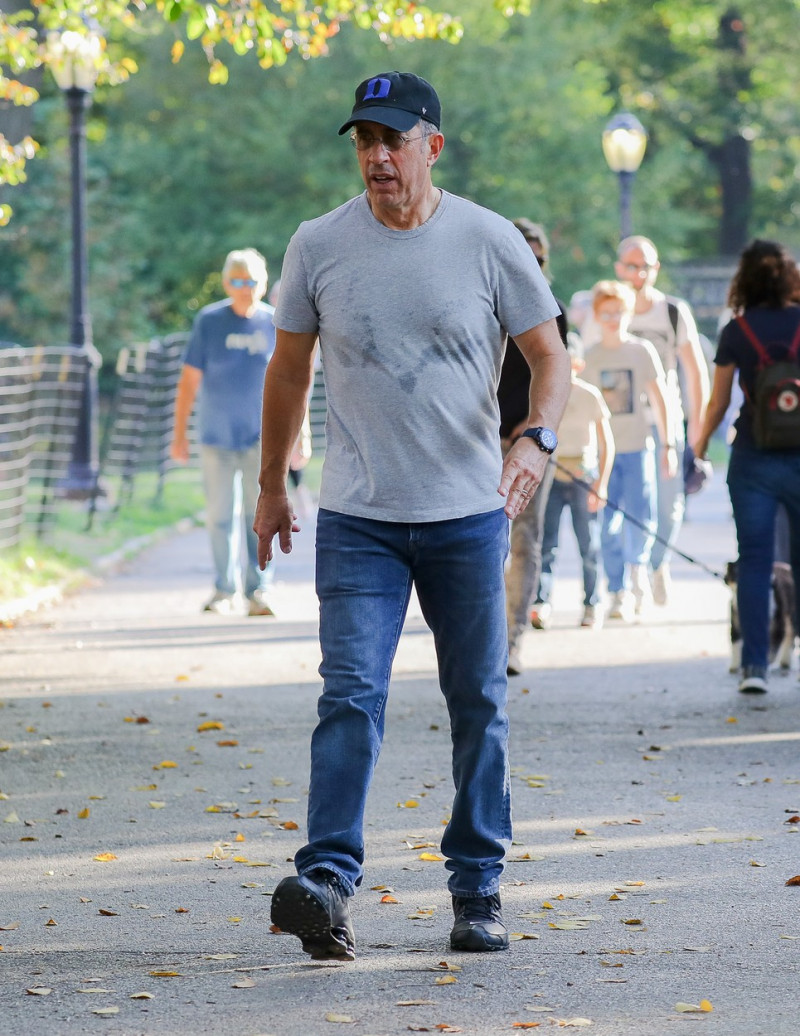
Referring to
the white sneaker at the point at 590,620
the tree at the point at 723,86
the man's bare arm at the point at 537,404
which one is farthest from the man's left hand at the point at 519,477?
the tree at the point at 723,86

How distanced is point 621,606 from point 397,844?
6.03 meters

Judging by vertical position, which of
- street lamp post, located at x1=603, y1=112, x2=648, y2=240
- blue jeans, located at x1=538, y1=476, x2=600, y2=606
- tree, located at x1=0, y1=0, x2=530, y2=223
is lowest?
blue jeans, located at x1=538, y1=476, x2=600, y2=606

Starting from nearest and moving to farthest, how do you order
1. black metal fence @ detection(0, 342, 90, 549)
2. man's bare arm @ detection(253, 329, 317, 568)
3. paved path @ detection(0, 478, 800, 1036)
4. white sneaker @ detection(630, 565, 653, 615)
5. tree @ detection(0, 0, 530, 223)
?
paved path @ detection(0, 478, 800, 1036)
man's bare arm @ detection(253, 329, 317, 568)
tree @ detection(0, 0, 530, 223)
white sneaker @ detection(630, 565, 653, 615)
black metal fence @ detection(0, 342, 90, 549)

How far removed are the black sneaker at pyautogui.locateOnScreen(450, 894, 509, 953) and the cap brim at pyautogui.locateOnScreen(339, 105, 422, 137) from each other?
73.9 inches

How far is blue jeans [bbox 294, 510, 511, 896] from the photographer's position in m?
4.82

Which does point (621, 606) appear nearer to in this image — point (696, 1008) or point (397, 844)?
point (397, 844)

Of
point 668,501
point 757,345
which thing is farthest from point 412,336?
point 668,501

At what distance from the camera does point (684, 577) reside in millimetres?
14203

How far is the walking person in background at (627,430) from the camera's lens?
11625mm

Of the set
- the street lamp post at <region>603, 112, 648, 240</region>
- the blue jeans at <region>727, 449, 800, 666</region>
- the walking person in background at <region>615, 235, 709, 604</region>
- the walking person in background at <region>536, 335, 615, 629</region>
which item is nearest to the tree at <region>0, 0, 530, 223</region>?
the walking person in background at <region>615, 235, 709, 604</region>

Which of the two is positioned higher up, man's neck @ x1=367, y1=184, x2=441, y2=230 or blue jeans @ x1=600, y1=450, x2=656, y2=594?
man's neck @ x1=367, y1=184, x2=441, y2=230

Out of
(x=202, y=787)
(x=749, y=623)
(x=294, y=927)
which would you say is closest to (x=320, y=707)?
(x=294, y=927)

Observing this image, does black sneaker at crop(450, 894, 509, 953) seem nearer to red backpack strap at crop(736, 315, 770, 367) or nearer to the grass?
red backpack strap at crop(736, 315, 770, 367)

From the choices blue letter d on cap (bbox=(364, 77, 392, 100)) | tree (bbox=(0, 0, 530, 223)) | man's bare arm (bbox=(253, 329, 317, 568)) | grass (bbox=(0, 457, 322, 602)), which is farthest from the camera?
grass (bbox=(0, 457, 322, 602))
